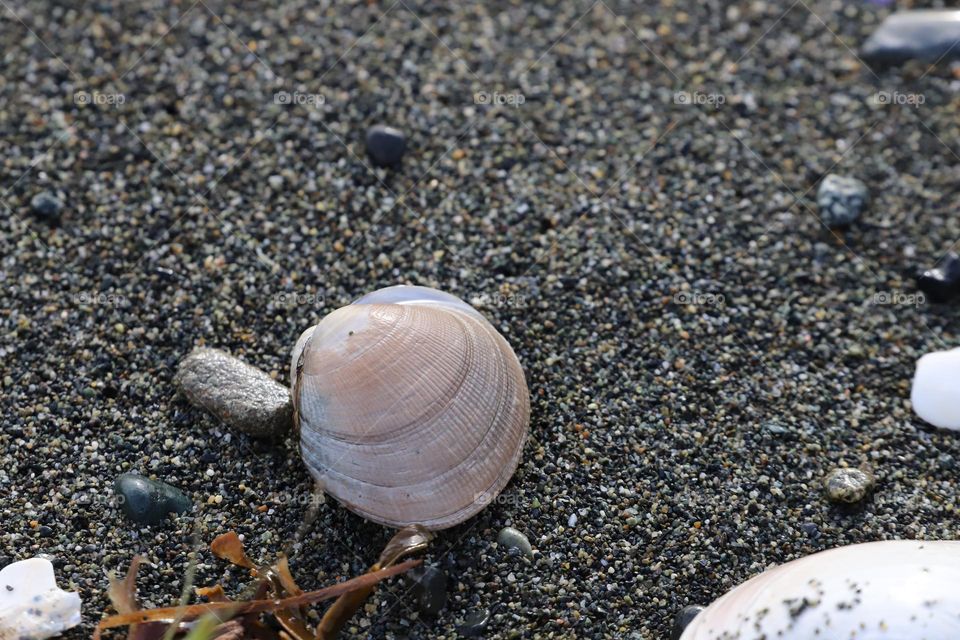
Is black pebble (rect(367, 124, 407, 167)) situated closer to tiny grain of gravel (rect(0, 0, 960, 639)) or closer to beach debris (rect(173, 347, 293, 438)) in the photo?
tiny grain of gravel (rect(0, 0, 960, 639))

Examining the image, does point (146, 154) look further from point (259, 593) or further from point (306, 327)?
point (259, 593)

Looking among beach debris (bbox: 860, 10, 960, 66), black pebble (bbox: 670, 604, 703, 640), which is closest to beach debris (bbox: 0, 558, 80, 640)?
black pebble (bbox: 670, 604, 703, 640)

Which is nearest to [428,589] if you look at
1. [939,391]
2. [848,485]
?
[848,485]

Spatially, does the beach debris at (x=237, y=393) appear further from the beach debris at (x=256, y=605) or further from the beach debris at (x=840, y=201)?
the beach debris at (x=840, y=201)

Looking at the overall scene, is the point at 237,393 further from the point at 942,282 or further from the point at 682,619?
the point at 942,282

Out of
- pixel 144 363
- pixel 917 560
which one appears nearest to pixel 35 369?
pixel 144 363

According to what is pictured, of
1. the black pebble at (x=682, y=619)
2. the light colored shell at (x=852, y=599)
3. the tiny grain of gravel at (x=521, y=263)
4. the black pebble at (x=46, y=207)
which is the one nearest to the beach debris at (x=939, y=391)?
the tiny grain of gravel at (x=521, y=263)

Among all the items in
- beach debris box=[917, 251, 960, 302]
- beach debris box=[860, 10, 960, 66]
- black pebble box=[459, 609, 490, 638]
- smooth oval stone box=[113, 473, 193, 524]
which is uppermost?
beach debris box=[860, 10, 960, 66]
